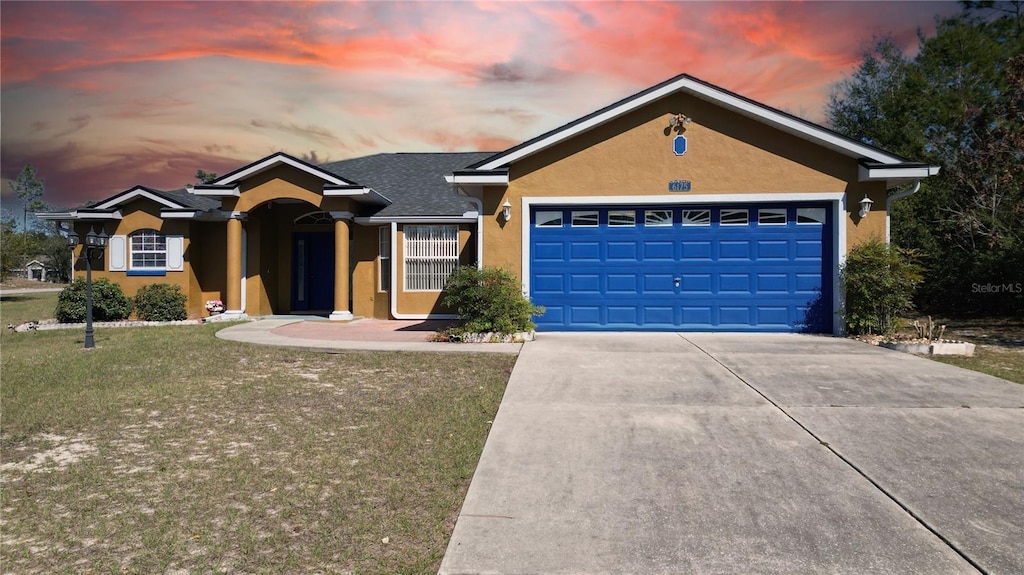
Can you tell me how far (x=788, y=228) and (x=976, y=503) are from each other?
28.2ft

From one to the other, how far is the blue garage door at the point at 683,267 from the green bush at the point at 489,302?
44.4 inches

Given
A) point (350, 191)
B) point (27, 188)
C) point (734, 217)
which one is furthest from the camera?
point (27, 188)

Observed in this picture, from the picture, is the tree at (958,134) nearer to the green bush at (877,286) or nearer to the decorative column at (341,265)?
the green bush at (877,286)

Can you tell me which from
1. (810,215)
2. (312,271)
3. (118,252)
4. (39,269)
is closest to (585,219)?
(810,215)

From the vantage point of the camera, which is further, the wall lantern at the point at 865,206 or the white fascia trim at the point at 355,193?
the white fascia trim at the point at 355,193

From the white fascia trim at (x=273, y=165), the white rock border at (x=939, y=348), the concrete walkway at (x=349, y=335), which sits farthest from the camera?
the white fascia trim at (x=273, y=165)

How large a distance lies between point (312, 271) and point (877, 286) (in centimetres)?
1488

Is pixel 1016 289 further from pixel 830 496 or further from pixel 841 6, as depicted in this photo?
pixel 830 496

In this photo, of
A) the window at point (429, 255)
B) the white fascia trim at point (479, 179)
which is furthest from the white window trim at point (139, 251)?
the white fascia trim at point (479, 179)

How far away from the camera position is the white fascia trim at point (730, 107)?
428 inches

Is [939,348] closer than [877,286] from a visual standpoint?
Yes

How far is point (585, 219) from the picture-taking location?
11.8 meters

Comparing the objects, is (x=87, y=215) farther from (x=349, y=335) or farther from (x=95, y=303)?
(x=349, y=335)

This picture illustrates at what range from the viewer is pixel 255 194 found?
15125mm
